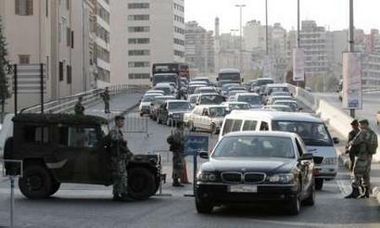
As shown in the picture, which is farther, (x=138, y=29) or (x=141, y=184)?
(x=138, y=29)

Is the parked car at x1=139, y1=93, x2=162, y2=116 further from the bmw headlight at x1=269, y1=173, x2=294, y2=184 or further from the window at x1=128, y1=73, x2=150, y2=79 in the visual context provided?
the window at x1=128, y1=73, x2=150, y2=79

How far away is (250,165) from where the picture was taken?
46.1 ft

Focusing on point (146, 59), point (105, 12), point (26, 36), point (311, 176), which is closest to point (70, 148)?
point (311, 176)

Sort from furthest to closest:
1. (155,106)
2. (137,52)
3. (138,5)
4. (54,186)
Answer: (138,5) → (137,52) → (155,106) → (54,186)

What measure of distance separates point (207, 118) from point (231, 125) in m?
18.6

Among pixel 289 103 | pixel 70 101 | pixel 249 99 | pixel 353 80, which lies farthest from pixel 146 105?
pixel 353 80

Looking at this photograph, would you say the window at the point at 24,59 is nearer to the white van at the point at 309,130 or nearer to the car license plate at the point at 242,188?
the white van at the point at 309,130

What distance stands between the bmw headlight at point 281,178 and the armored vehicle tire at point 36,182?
569 centimetres

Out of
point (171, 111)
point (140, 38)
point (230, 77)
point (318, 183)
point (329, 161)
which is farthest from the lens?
point (140, 38)

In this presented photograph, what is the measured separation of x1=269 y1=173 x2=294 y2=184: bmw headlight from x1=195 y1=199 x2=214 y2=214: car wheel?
123 cm

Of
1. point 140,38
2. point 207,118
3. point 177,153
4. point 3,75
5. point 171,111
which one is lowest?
point 177,153

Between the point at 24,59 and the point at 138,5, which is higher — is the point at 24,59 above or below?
below

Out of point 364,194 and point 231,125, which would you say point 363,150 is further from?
point 231,125

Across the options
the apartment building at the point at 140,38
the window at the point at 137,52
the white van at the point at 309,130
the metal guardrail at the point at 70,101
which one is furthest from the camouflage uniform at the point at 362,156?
the window at the point at 137,52
